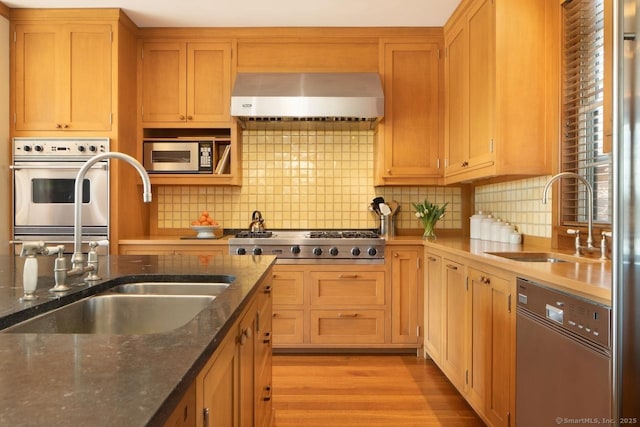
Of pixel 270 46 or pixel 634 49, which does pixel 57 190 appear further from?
pixel 634 49

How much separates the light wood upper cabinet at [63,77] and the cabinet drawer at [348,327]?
7.00ft

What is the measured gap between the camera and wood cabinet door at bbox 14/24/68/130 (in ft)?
10.9

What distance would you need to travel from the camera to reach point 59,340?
857mm

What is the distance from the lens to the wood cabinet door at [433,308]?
9.70 ft

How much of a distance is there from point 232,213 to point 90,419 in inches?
134

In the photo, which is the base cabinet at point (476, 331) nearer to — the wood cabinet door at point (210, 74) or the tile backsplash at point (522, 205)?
the tile backsplash at point (522, 205)

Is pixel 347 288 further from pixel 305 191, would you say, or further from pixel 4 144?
pixel 4 144

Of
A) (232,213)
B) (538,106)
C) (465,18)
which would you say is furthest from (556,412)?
(232,213)


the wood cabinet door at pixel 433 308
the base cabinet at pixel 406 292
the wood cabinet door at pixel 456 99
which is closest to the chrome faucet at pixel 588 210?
the wood cabinet door at pixel 433 308

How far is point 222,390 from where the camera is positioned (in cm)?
109

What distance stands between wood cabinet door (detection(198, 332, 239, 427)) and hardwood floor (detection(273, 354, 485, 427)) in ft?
4.12

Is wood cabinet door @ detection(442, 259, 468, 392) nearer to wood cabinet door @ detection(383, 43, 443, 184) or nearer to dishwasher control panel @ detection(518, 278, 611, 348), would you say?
dishwasher control panel @ detection(518, 278, 611, 348)

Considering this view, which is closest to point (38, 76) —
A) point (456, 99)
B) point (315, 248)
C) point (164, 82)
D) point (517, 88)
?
point (164, 82)

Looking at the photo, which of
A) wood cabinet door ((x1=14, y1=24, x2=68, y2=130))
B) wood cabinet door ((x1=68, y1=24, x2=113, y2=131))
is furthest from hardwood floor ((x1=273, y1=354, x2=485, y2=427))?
wood cabinet door ((x1=14, y1=24, x2=68, y2=130))
